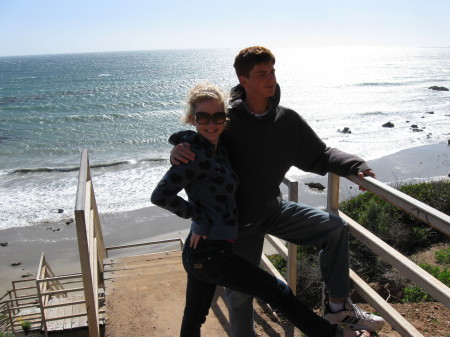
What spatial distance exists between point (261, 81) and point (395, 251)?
3.60 ft

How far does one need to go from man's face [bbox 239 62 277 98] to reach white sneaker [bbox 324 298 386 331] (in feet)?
3.96

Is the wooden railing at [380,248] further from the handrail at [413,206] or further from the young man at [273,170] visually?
the young man at [273,170]

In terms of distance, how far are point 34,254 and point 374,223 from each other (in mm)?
9379

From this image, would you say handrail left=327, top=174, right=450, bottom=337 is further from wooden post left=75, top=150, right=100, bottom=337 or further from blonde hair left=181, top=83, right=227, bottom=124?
wooden post left=75, top=150, right=100, bottom=337

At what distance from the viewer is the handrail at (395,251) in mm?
2002

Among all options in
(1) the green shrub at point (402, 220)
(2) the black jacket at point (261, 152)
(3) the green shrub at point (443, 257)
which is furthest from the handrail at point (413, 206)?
(1) the green shrub at point (402, 220)

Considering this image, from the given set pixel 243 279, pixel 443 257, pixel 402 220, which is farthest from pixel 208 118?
pixel 402 220

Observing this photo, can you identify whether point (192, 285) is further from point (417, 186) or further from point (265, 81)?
point (417, 186)

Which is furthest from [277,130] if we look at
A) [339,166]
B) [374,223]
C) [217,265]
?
[374,223]

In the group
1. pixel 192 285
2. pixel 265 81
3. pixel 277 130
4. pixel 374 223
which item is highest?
pixel 265 81

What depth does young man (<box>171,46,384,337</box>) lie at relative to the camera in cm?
249

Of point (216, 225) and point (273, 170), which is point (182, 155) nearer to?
point (216, 225)

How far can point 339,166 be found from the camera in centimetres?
268

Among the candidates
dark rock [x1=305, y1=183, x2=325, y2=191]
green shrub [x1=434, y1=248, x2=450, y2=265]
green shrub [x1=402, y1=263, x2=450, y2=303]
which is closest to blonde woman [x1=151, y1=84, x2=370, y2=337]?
green shrub [x1=402, y1=263, x2=450, y2=303]
